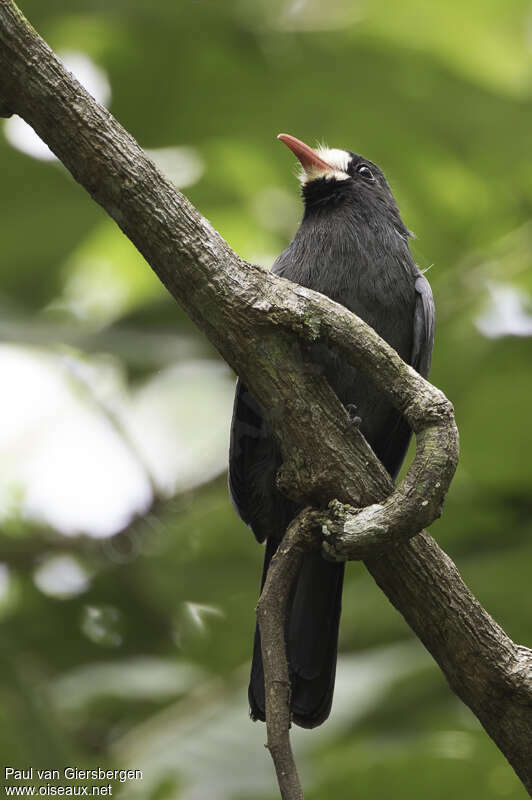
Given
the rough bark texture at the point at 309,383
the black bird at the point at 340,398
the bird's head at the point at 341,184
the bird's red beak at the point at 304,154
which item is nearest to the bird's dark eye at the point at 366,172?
the bird's head at the point at 341,184

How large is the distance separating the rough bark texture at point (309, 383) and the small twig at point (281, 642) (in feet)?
0.12

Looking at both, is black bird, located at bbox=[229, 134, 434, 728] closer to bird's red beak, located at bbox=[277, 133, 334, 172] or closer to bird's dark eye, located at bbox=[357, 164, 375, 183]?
bird's red beak, located at bbox=[277, 133, 334, 172]

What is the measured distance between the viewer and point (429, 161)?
486 cm

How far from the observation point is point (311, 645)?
3.44 m

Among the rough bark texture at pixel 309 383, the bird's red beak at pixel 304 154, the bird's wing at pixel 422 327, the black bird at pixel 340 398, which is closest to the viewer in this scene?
the rough bark texture at pixel 309 383

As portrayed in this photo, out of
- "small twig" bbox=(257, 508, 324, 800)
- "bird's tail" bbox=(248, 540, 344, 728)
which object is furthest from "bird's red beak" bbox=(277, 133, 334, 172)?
"small twig" bbox=(257, 508, 324, 800)

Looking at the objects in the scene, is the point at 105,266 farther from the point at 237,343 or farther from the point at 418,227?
the point at 237,343

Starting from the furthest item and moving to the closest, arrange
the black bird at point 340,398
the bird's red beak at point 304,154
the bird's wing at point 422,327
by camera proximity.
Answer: the bird's red beak at point 304,154 < the bird's wing at point 422,327 < the black bird at point 340,398

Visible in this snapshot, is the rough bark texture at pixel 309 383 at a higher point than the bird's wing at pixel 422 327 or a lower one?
lower

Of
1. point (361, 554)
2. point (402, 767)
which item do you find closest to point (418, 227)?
point (402, 767)

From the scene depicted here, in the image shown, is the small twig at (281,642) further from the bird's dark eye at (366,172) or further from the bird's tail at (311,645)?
the bird's dark eye at (366,172)

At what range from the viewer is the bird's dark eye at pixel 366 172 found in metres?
4.10

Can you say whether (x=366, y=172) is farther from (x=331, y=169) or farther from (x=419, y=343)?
(x=419, y=343)

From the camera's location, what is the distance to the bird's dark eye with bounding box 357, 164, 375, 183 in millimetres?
4098
